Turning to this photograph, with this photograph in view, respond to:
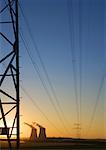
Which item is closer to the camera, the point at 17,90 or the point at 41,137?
the point at 17,90

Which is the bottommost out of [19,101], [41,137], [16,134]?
[16,134]

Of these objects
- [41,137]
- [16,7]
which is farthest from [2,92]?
[41,137]

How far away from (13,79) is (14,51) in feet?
5.82

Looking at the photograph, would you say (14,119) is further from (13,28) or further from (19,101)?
(13,28)

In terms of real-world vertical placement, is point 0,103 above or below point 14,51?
below

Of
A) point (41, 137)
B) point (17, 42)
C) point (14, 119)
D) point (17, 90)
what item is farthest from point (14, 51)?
point (41, 137)

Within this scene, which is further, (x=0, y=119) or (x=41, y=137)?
(x=41, y=137)

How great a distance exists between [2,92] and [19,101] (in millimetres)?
1270

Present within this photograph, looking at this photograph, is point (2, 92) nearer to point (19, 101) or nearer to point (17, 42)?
point (19, 101)

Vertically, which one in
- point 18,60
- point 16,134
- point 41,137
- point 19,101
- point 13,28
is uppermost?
point 41,137

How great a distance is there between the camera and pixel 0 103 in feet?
90.6

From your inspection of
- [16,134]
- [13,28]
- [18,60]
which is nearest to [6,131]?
[16,134]

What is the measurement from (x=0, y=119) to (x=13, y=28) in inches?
227

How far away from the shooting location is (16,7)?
29.2 meters
